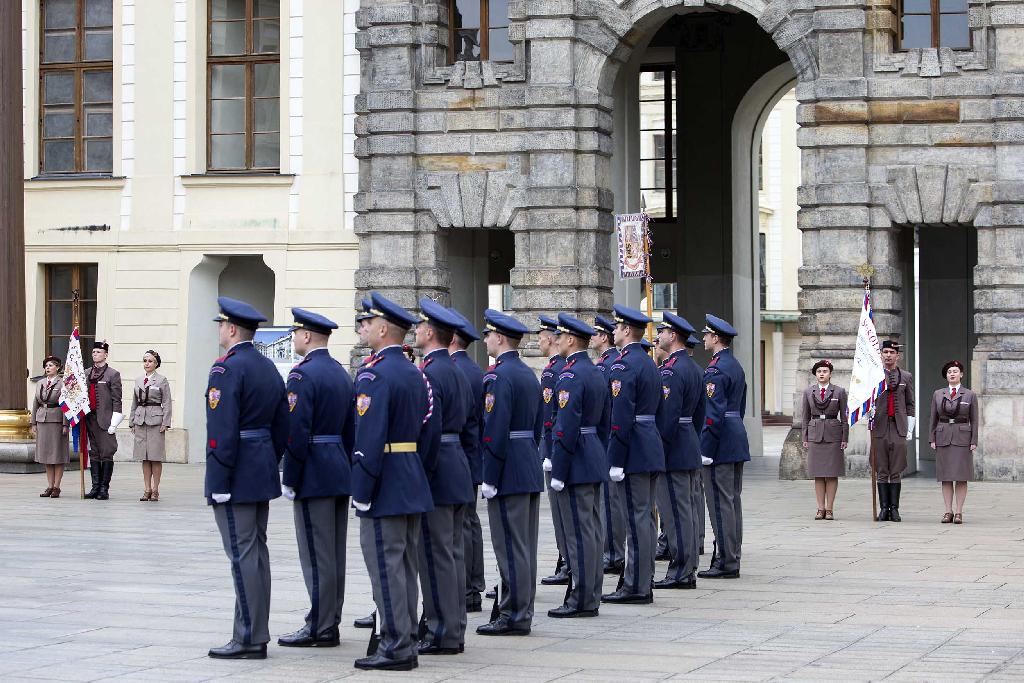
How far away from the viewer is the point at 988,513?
747 inches

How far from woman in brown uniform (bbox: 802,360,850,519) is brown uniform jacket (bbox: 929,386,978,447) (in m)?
0.90

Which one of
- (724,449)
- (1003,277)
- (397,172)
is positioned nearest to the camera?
(724,449)

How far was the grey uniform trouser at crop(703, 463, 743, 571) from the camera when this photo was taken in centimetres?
1387

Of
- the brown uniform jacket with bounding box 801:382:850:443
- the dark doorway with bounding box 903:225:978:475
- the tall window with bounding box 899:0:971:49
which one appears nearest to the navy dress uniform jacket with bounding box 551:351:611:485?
the brown uniform jacket with bounding box 801:382:850:443

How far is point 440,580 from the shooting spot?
10.2 m

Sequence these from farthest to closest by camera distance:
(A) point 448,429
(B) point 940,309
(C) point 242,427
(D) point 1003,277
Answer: (B) point 940,309 → (D) point 1003,277 → (A) point 448,429 → (C) point 242,427

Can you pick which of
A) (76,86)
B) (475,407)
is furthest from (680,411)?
(76,86)

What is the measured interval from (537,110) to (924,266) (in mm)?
6552

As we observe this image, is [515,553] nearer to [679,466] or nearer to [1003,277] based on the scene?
[679,466]

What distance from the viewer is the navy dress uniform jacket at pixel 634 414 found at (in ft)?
41.4

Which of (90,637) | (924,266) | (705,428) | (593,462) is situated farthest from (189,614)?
(924,266)

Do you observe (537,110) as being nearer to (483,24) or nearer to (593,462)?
(483,24)

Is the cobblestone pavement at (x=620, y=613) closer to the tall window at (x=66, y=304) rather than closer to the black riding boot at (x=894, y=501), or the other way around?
the black riding boot at (x=894, y=501)

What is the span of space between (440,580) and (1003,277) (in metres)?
14.7
